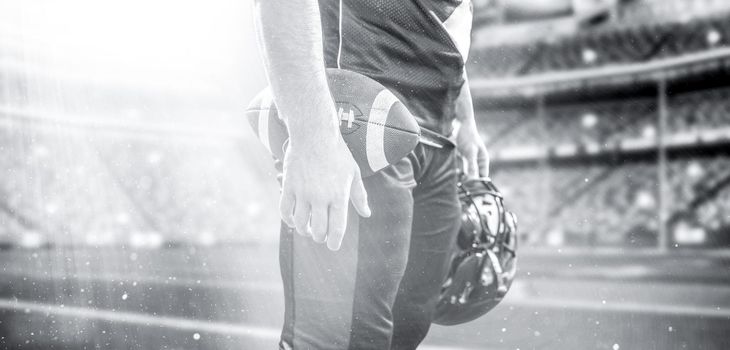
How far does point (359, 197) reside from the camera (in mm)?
673

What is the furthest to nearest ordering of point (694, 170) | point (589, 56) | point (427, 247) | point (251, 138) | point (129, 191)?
point (251, 138)
point (129, 191)
point (589, 56)
point (694, 170)
point (427, 247)

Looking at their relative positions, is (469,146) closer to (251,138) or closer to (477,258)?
(477,258)

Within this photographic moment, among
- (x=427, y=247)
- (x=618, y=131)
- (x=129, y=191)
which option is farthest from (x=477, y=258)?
(x=129, y=191)

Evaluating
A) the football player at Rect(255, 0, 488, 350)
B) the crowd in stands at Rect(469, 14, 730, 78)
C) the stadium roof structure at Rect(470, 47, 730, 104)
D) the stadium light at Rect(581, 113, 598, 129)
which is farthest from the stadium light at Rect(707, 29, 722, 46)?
the football player at Rect(255, 0, 488, 350)

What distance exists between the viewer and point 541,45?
28.7ft

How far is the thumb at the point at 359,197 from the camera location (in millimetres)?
670

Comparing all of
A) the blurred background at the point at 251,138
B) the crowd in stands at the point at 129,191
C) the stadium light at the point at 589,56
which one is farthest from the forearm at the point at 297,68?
the crowd in stands at the point at 129,191

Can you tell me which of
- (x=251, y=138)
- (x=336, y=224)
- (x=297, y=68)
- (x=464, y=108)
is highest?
(x=297, y=68)

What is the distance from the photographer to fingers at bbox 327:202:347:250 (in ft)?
2.09

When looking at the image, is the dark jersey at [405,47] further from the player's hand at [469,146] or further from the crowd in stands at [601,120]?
the crowd in stands at [601,120]

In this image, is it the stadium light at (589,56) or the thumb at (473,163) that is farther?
the stadium light at (589,56)

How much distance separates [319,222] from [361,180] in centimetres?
8

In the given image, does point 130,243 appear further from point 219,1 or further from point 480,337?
point 480,337

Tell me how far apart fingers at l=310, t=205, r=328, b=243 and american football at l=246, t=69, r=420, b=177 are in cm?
11
